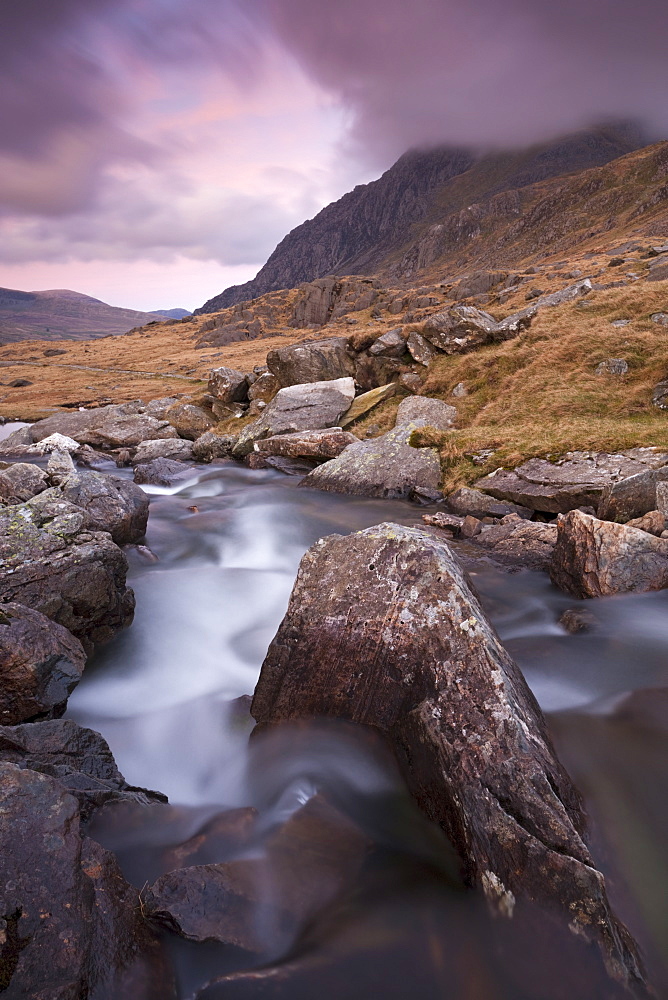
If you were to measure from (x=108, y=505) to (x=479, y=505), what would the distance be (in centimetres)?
1109

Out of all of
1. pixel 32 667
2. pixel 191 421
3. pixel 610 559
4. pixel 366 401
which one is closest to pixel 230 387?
pixel 191 421

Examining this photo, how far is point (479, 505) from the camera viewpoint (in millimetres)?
16250

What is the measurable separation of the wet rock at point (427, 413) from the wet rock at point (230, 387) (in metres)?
14.3

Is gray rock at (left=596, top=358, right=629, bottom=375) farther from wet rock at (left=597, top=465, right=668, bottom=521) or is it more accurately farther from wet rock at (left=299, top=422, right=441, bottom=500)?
wet rock at (left=597, top=465, right=668, bottom=521)

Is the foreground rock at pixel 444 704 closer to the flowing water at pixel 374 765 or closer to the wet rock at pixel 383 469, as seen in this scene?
the flowing water at pixel 374 765

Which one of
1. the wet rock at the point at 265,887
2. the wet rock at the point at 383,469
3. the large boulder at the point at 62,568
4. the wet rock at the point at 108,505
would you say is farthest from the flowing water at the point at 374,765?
the wet rock at the point at 383,469

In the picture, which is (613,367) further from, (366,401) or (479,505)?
(366,401)

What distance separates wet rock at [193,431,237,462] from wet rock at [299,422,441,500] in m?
8.75

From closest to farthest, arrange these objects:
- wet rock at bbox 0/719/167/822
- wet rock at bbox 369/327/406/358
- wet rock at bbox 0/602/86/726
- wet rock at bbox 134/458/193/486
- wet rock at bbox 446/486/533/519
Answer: wet rock at bbox 0/719/167/822 < wet rock at bbox 0/602/86/726 < wet rock at bbox 446/486/533/519 < wet rock at bbox 134/458/193/486 < wet rock at bbox 369/327/406/358

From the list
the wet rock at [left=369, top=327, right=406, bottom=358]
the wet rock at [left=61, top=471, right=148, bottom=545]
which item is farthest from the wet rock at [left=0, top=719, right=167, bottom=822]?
the wet rock at [left=369, top=327, right=406, bottom=358]

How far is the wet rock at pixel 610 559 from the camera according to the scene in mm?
10789

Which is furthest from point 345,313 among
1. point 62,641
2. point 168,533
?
point 62,641

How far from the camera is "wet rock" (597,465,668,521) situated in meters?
12.9

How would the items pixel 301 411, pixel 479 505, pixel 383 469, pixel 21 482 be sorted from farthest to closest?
1. pixel 301 411
2. pixel 383 469
3. pixel 479 505
4. pixel 21 482
